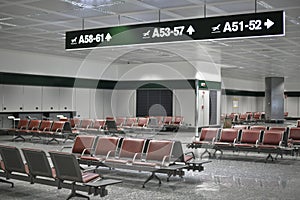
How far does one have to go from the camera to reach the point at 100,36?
352 inches

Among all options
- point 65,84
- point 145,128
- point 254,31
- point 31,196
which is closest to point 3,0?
point 31,196

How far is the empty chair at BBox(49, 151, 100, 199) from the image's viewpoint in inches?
237

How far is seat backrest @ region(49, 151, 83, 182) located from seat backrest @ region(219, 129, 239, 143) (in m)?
6.36

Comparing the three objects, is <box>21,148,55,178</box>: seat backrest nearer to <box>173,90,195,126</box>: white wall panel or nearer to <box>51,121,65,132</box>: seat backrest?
<box>51,121,65,132</box>: seat backrest

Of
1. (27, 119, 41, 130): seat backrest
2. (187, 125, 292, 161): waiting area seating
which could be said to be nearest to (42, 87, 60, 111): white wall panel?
(27, 119, 41, 130): seat backrest

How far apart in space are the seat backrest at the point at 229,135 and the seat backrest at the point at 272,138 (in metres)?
0.82

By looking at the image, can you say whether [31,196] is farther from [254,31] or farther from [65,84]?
[65,84]

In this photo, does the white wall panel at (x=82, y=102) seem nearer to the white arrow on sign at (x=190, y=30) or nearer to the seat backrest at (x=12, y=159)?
the white arrow on sign at (x=190, y=30)

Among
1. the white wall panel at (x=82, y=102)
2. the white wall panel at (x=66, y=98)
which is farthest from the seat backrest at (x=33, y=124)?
the white wall panel at (x=82, y=102)

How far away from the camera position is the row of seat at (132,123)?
54.4ft

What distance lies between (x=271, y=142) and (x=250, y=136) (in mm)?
622

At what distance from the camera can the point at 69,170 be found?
20.0ft

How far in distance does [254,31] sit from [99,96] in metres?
17.1

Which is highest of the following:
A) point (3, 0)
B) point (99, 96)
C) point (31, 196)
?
point (3, 0)
